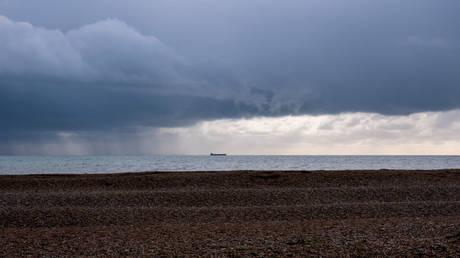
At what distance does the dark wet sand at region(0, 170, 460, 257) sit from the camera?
942 cm

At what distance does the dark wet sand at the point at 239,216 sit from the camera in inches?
371

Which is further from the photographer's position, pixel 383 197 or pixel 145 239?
pixel 383 197

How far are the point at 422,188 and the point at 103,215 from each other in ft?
56.2

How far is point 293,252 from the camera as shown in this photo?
8680mm

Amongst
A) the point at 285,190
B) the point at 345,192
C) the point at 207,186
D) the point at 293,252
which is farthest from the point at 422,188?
the point at 293,252

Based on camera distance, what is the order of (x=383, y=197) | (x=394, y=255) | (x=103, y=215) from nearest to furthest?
1. (x=394, y=255)
2. (x=103, y=215)
3. (x=383, y=197)

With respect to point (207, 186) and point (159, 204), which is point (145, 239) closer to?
point (159, 204)

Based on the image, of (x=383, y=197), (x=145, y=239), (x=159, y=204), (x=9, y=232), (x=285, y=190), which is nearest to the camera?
(x=145, y=239)

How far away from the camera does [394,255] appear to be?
831 cm

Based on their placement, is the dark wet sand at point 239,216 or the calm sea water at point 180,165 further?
the calm sea water at point 180,165

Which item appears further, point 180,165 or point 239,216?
point 180,165

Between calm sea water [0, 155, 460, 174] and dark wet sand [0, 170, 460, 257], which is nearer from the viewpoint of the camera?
dark wet sand [0, 170, 460, 257]

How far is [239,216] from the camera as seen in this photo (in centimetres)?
1510

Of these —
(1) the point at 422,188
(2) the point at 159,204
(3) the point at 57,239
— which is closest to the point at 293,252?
(3) the point at 57,239
